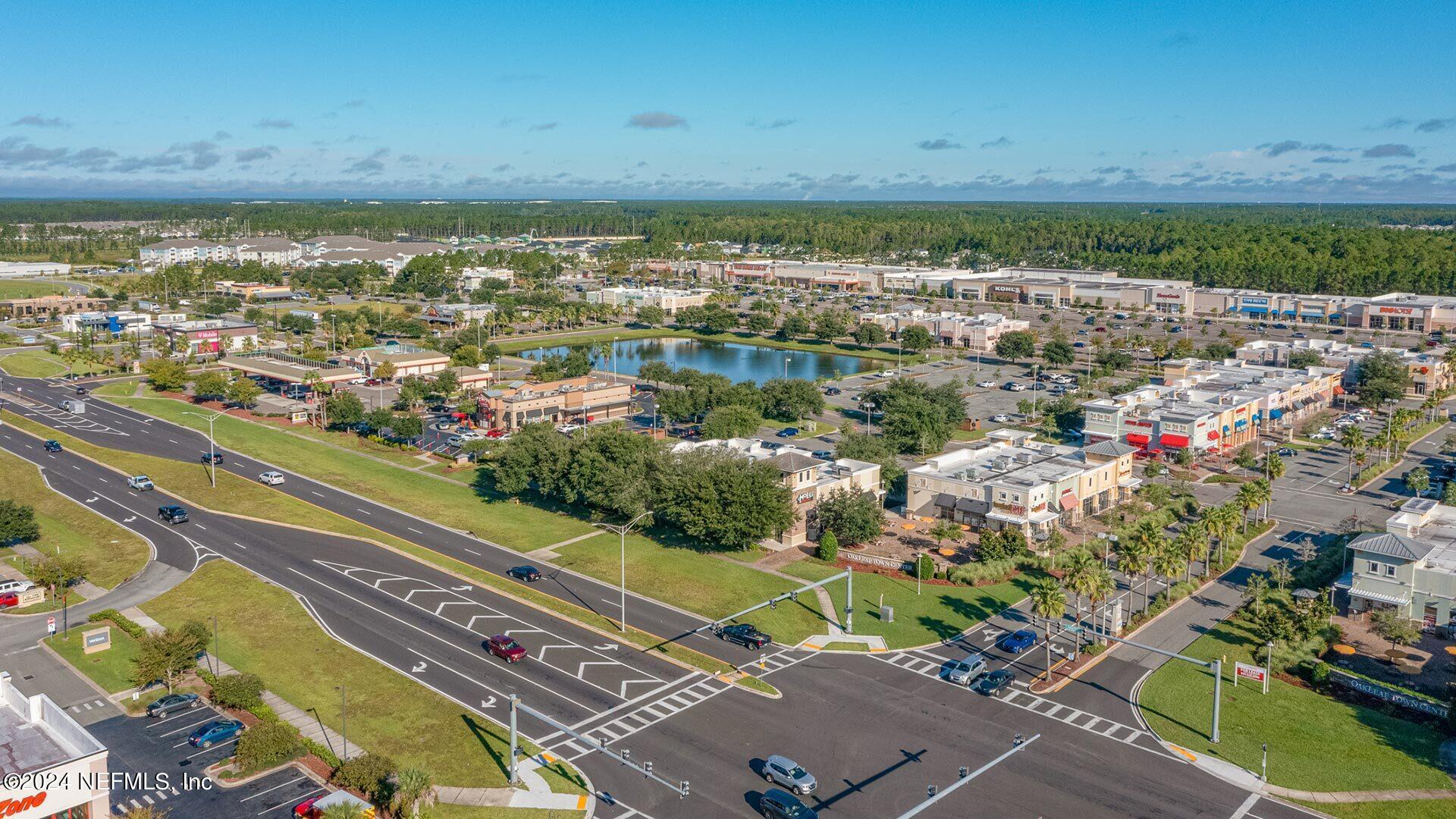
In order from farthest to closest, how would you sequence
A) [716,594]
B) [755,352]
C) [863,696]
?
1. [755,352]
2. [716,594]
3. [863,696]

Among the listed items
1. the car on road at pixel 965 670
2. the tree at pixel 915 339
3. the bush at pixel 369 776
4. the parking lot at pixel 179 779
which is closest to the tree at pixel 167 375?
the parking lot at pixel 179 779

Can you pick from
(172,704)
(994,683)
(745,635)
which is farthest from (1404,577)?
(172,704)

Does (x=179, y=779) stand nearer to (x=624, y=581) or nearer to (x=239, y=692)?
(x=239, y=692)

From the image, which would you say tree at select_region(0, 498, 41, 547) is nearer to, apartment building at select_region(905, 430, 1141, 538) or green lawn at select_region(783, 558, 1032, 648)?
green lawn at select_region(783, 558, 1032, 648)

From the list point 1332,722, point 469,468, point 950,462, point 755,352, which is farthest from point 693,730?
point 755,352

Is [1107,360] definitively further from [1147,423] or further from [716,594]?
[716,594]

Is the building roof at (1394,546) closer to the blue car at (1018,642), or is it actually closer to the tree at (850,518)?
the blue car at (1018,642)

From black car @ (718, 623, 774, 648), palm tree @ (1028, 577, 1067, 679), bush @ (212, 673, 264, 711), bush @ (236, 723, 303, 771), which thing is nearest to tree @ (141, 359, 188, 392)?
bush @ (212, 673, 264, 711)
